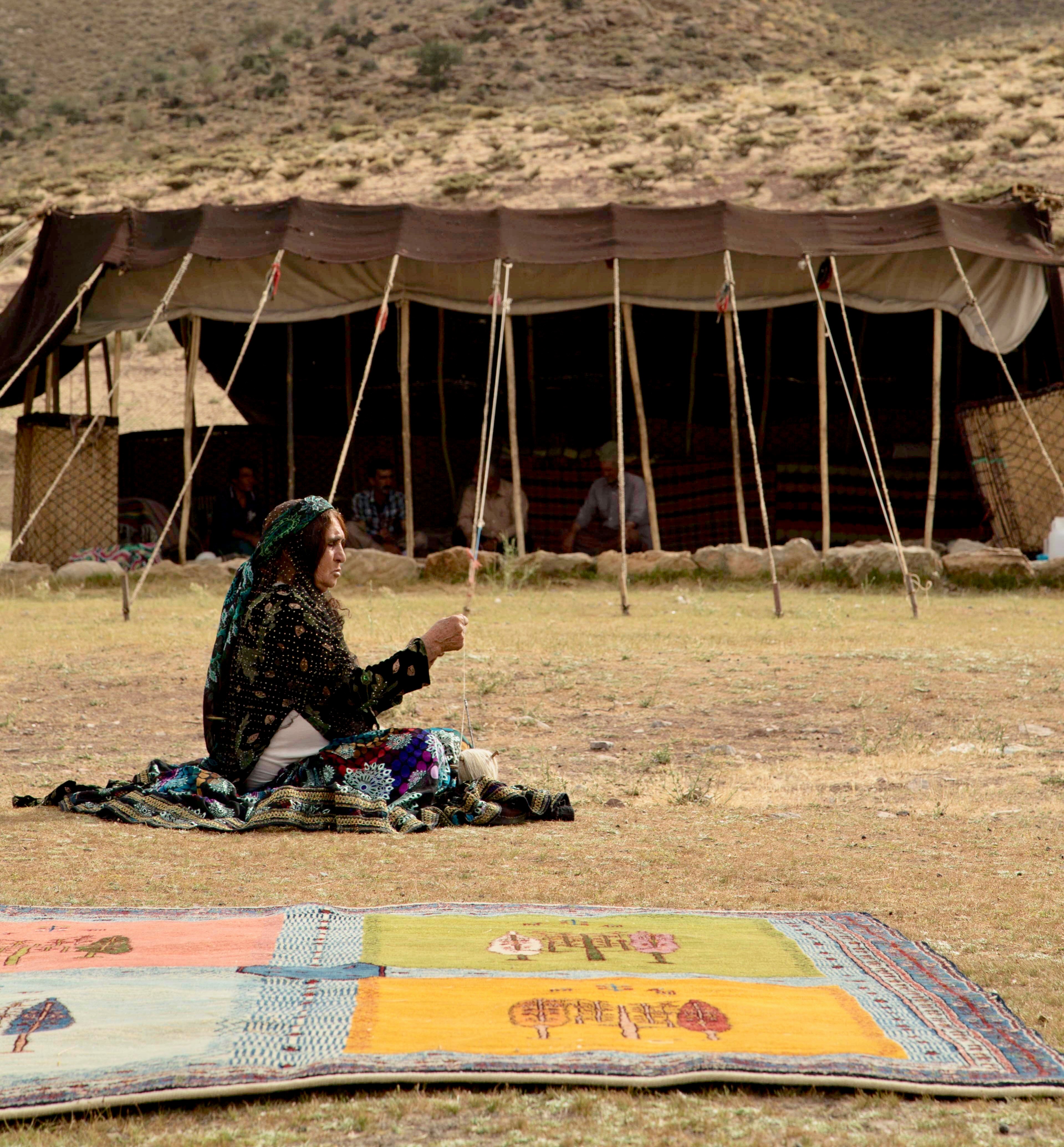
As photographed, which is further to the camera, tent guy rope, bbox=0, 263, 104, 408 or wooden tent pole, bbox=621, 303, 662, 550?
wooden tent pole, bbox=621, 303, 662, 550

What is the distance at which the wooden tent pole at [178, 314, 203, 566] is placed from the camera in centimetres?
1022

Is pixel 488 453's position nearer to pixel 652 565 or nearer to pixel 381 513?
pixel 652 565

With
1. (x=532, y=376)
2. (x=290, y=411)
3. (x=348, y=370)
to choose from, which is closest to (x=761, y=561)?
(x=532, y=376)

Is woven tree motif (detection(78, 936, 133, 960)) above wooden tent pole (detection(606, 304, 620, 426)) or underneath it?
above

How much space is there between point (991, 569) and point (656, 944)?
308 inches

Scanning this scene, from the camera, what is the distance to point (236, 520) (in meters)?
11.4

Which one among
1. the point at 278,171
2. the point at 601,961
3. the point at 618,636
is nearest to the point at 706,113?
the point at 278,171

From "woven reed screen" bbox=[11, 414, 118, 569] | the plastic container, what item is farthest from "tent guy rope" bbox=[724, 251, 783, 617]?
"woven reed screen" bbox=[11, 414, 118, 569]

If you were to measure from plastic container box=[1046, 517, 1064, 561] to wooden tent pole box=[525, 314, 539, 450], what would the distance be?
4.53 m

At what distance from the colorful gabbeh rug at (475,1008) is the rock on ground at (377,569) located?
23.4 ft

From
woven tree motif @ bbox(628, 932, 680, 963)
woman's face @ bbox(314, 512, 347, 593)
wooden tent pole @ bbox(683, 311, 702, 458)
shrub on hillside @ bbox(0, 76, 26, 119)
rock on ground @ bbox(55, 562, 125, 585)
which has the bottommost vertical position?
rock on ground @ bbox(55, 562, 125, 585)

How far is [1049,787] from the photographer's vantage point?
4.66m

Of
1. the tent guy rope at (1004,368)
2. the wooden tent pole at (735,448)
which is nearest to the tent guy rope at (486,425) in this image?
the wooden tent pole at (735,448)

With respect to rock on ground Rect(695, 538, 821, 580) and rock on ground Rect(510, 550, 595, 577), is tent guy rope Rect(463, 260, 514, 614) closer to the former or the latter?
rock on ground Rect(510, 550, 595, 577)
